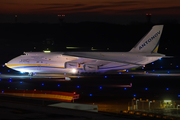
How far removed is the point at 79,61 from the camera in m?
36.8

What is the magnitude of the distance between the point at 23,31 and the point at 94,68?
82699 mm

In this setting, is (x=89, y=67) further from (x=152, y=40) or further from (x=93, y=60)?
(x=152, y=40)

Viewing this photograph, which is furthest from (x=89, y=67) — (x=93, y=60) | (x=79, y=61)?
(x=79, y=61)

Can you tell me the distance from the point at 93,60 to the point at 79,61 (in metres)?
1.78

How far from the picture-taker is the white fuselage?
36.2 metres

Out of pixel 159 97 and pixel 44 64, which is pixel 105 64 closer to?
pixel 44 64

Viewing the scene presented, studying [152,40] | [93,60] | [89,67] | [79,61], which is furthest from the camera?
[79,61]

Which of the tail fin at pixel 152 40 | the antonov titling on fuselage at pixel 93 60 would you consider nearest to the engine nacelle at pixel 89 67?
the antonov titling on fuselage at pixel 93 60

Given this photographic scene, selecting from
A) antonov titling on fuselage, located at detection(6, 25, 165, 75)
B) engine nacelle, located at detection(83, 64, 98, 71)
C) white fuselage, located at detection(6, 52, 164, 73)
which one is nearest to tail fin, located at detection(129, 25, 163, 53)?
antonov titling on fuselage, located at detection(6, 25, 165, 75)

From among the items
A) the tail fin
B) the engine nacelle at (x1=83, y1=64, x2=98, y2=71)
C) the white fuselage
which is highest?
the tail fin

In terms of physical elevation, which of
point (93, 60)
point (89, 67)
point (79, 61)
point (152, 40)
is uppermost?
point (152, 40)

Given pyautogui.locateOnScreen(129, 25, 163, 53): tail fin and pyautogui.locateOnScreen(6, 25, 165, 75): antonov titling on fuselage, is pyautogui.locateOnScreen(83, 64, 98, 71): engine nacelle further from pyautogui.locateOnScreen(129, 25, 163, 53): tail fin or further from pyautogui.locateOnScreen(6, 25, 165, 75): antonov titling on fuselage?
pyautogui.locateOnScreen(129, 25, 163, 53): tail fin

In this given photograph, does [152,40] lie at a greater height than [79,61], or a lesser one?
greater

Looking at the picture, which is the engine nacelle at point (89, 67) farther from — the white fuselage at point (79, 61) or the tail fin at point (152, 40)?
the tail fin at point (152, 40)
